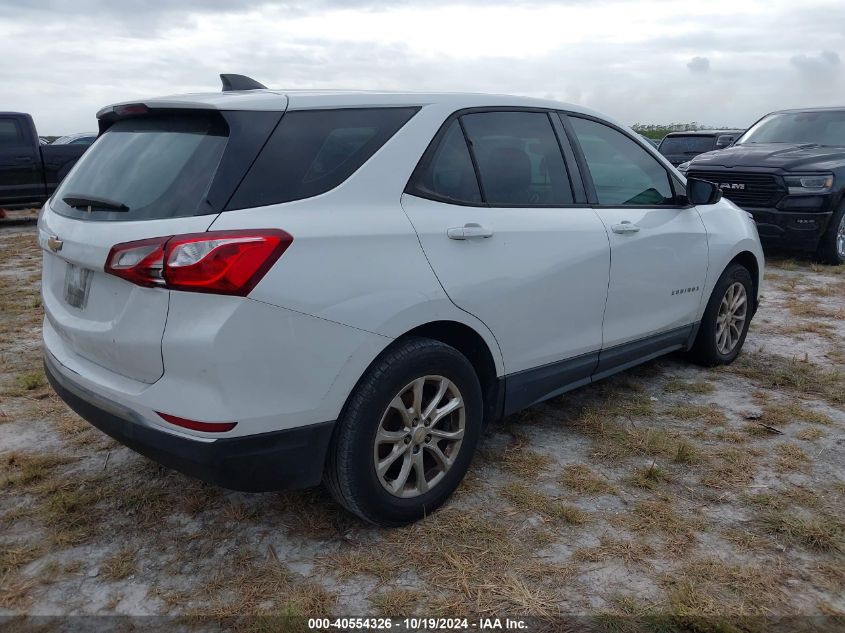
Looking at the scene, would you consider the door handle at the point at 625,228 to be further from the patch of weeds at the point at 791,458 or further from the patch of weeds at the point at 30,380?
the patch of weeds at the point at 30,380

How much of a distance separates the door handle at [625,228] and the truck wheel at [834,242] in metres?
6.12

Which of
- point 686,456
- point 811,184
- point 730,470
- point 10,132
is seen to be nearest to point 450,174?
point 686,456

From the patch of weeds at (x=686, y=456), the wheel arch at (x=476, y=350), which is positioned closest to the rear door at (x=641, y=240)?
the patch of weeds at (x=686, y=456)

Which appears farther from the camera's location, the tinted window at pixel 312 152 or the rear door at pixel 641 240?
the rear door at pixel 641 240

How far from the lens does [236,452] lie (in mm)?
2393

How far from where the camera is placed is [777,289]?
7582 millimetres

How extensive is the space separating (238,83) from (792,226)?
289 inches

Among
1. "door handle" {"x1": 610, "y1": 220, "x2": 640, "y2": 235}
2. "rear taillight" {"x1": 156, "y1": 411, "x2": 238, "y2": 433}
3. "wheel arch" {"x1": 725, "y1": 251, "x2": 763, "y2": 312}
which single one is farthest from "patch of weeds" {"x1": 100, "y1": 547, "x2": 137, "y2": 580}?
"wheel arch" {"x1": 725, "y1": 251, "x2": 763, "y2": 312}

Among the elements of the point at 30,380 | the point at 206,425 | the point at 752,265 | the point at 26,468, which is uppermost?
the point at 752,265

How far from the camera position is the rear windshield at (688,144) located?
14.4 metres

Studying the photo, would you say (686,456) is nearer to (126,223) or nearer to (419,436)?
(419,436)

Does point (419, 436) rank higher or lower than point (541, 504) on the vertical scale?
higher

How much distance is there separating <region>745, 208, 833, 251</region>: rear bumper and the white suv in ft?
19.7

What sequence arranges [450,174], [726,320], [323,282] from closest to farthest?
1. [323,282]
2. [450,174]
3. [726,320]
